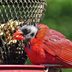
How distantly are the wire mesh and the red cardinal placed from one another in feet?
0.90

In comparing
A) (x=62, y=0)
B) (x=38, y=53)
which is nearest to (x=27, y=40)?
(x=38, y=53)

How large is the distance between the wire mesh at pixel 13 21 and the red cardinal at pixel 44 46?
28cm

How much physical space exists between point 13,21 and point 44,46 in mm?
463

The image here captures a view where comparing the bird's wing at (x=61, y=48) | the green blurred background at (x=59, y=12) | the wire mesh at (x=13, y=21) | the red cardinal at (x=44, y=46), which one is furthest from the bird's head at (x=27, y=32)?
the green blurred background at (x=59, y=12)

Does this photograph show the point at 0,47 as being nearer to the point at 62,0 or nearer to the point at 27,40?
the point at 27,40

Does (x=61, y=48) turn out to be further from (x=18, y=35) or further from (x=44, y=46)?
(x=18, y=35)

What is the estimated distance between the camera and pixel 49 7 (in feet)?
30.4

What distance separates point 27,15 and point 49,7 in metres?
3.89

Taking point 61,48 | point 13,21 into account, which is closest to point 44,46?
point 61,48

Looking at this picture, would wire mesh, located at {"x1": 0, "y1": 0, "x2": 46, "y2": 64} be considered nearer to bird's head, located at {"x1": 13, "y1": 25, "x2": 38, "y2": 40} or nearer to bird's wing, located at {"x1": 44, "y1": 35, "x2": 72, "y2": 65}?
bird's head, located at {"x1": 13, "y1": 25, "x2": 38, "y2": 40}

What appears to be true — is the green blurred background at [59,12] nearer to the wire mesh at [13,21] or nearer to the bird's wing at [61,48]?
the wire mesh at [13,21]

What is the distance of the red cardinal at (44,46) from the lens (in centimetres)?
500

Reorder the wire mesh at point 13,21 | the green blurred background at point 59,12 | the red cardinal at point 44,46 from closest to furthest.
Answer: the red cardinal at point 44,46
the wire mesh at point 13,21
the green blurred background at point 59,12

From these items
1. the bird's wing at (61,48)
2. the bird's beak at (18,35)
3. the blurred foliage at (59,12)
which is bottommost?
the blurred foliage at (59,12)
